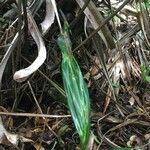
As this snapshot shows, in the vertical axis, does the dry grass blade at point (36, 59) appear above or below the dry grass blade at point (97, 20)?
above

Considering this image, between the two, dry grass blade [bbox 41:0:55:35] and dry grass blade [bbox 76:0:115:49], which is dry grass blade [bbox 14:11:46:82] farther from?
dry grass blade [bbox 76:0:115:49]

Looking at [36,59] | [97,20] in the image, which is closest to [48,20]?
[97,20]

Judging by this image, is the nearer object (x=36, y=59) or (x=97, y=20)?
(x=36, y=59)

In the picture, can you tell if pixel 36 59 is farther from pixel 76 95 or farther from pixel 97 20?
pixel 97 20

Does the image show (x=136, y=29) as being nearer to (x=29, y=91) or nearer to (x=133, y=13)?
(x=133, y=13)

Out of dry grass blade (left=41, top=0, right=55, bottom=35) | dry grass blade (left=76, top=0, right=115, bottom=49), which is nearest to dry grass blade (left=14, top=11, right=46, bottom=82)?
dry grass blade (left=41, top=0, right=55, bottom=35)

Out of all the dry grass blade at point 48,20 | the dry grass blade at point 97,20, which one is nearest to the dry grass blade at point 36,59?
the dry grass blade at point 48,20

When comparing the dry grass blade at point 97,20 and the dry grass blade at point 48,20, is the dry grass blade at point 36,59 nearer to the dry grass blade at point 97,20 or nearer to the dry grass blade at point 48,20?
the dry grass blade at point 48,20

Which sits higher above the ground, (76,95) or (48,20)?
(48,20)

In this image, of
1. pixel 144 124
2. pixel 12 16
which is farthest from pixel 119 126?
pixel 12 16
